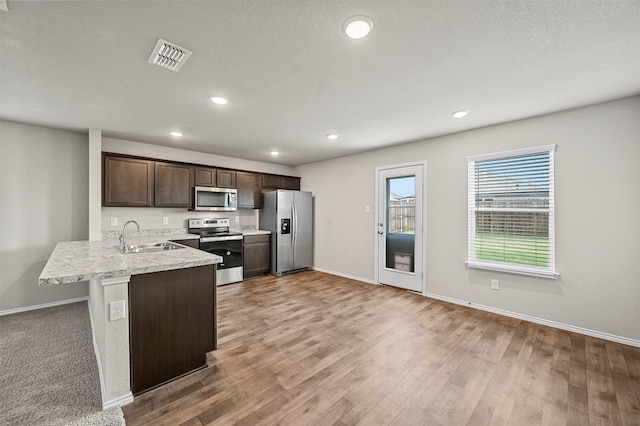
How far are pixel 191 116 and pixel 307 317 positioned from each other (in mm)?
2836

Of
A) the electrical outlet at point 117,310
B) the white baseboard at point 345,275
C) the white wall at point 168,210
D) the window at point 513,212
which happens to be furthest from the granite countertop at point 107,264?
the window at point 513,212

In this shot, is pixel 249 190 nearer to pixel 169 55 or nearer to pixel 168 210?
pixel 168 210

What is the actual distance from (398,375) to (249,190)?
4328 millimetres

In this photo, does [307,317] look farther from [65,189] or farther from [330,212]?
[65,189]

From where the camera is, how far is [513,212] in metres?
3.26

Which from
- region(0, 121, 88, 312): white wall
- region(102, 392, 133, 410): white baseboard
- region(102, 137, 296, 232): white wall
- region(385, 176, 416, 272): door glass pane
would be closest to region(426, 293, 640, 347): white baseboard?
region(385, 176, 416, 272): door glass pane

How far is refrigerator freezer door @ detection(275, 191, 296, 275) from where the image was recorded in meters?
5.28

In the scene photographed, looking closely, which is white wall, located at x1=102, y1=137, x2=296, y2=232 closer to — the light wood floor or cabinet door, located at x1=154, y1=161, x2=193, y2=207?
cabinet door, located at x1=154, y1=161, x2=193, y2=207

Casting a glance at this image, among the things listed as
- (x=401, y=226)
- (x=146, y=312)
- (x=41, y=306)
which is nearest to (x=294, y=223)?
(x=401, y=226)

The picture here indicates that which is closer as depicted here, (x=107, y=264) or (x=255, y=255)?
(x=107, y=264)

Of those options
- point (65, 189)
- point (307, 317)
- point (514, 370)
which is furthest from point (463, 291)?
point (65, 189)

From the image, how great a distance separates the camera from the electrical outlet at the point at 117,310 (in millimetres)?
1726

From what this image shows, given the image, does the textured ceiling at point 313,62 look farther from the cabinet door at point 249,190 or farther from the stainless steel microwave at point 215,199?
the cabinet door at point 249,190

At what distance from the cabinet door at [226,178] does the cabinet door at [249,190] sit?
0.13 meters
